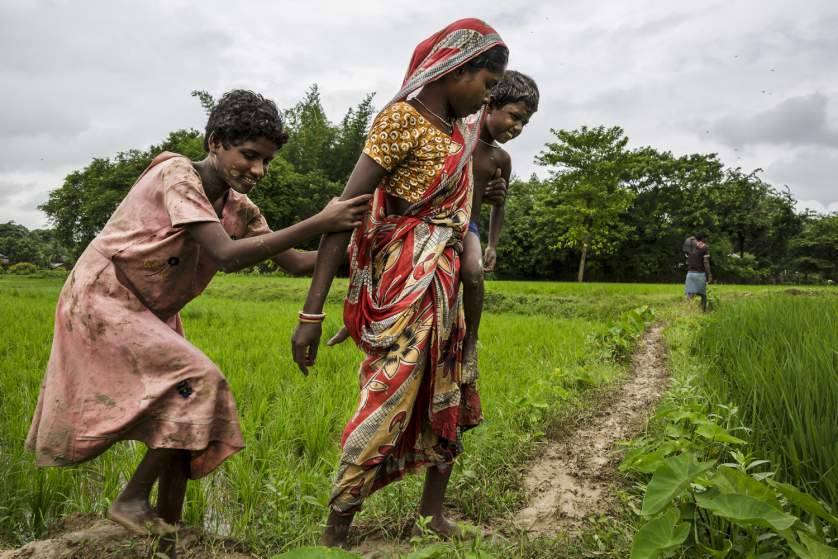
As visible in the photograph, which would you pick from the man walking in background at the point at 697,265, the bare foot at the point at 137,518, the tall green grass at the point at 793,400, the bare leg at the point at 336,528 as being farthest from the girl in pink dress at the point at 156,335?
the man walking in background at the point at 697,265

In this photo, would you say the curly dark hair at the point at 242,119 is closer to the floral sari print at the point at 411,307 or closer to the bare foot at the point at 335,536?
the floral sari print at the point at 411,307

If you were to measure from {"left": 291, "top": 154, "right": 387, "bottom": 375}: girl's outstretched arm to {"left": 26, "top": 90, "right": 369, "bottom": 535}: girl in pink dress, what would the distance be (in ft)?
0.20

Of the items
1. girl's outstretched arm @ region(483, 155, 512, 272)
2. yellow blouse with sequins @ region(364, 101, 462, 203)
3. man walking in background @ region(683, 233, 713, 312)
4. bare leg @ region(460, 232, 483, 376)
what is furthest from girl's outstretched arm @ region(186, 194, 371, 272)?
man walking in background @ region(683, 233, 713, 312)

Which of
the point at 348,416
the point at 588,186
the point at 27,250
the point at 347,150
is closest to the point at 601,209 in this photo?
the point at 588,186

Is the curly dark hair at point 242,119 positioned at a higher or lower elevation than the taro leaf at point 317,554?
higher

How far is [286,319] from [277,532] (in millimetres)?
5582

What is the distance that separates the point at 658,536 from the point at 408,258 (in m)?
0.96

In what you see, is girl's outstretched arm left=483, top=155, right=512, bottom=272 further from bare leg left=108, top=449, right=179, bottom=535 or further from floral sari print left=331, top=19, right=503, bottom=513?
bare leg left=108, top=449, right=179, bottom=535

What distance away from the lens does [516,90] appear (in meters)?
1.94

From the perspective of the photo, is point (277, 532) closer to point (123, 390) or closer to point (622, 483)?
point (123, 390)

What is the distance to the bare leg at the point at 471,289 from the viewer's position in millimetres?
1829

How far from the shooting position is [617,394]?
12.7 ft

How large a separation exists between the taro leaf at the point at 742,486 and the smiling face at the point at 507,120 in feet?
4.11

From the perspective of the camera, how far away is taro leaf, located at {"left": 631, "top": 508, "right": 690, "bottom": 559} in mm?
1275
